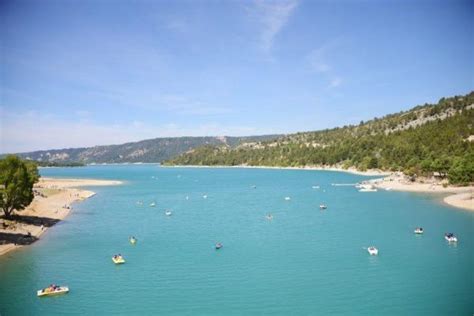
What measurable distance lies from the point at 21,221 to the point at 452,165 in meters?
125

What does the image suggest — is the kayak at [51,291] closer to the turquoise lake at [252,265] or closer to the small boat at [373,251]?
the turquoise lake at [252,265]

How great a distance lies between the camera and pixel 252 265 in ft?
190

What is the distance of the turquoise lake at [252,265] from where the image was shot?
44.1 m

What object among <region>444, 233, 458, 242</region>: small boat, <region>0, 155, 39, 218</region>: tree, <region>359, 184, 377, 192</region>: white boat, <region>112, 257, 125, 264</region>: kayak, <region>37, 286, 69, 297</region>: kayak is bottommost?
<region>37, 286, 69, 297</region>: kayak

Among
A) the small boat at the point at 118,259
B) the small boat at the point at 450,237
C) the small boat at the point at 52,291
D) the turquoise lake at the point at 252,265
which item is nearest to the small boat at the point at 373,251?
the turquoise lake at the point at 252,265

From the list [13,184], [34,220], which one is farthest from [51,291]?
[34,220]

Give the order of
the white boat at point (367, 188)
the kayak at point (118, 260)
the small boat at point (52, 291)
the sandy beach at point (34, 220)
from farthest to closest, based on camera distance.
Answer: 1. the white boat at point (367, 188)
2. the sandy beach at point (34, 220)
3. the kayak at point (118, 260)
4. the small boat at point (52, 291)

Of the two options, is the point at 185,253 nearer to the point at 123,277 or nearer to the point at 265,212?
the point at 123,277

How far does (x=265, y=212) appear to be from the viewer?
107 metres

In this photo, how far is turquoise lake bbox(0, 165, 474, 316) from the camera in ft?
145

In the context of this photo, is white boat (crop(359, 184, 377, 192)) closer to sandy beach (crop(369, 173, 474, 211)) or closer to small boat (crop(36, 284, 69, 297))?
sandy beach (crop(369, 173, 474, 211))

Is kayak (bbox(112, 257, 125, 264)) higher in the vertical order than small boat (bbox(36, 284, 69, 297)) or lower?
higher

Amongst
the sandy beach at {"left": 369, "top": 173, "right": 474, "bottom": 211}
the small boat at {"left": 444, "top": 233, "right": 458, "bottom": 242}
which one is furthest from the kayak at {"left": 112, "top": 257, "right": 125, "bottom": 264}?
the sandy beach at {"left": 369, "top": 173, "right": 474, "bottom": 211}

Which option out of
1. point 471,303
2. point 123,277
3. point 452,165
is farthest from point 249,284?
point 452,165
